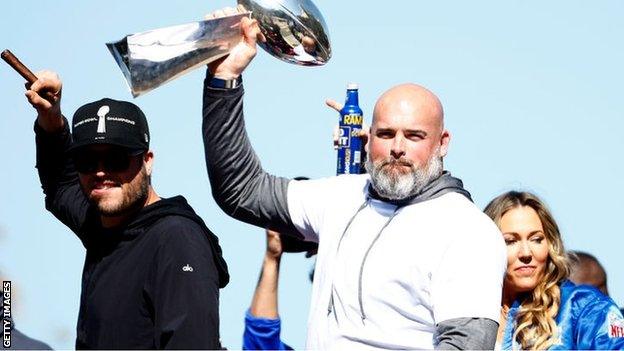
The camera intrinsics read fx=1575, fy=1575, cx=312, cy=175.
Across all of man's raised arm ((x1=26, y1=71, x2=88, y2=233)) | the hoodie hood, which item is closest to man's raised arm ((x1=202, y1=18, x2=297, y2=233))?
the hoodie hood

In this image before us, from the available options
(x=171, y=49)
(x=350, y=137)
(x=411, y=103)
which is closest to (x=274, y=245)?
(x=350, y=137)

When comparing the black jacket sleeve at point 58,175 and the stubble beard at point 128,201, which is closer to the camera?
the stubble beard at point 128,201

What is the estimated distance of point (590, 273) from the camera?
981cm

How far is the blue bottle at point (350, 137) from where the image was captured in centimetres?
735

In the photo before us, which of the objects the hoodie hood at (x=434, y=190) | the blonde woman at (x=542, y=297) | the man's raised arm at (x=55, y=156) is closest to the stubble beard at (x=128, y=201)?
the man's raised arm at (x=55, y=156)

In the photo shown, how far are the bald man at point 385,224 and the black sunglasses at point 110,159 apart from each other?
0.34m

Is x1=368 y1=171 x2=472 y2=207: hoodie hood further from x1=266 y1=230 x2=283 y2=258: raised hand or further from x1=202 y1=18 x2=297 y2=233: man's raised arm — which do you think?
x1=266 y1=230 x2=283 y2=258: raised hand

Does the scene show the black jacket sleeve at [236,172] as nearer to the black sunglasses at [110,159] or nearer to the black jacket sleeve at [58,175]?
the black sunglasses at [110,159]

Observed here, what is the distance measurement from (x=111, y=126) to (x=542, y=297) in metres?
2.23

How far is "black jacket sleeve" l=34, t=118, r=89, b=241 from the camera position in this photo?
734cm

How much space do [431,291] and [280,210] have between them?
88 centimetres

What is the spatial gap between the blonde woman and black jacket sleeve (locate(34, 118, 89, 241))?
6.70ft

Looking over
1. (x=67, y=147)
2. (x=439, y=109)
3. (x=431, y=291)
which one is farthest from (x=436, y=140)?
(x=67, y=147)

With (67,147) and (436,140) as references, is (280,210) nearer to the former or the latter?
(436,140)
